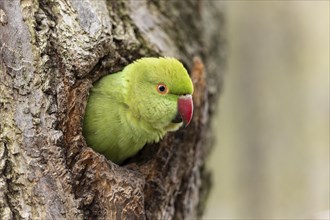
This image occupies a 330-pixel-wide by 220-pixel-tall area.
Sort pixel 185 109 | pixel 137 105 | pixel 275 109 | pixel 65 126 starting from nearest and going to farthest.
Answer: pixel 65 126, pixel 185 109, pixel 137 105, pixel 275 109

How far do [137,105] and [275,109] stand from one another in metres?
3.17

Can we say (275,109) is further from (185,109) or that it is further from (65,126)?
(65,126)

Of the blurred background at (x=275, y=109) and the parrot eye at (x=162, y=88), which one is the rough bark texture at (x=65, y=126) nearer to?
the parrot eye at (x=162, y=88)

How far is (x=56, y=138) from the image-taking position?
280cm

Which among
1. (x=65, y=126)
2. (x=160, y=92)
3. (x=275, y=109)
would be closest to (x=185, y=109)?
(x=160, y=92)

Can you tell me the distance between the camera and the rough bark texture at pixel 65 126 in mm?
2748

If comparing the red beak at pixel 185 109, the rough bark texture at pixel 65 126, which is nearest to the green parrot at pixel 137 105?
the red beak at pixel 185 109

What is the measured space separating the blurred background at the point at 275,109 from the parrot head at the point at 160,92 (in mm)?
2691

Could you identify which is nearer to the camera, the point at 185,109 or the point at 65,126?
the point at 65,126

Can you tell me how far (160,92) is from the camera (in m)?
3.24

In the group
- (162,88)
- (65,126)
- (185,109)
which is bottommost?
(65,126)

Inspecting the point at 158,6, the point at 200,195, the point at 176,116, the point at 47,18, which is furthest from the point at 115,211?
the point at 158,6

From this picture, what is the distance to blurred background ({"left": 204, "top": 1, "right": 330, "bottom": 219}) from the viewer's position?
19.2ft

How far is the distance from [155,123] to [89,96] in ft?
1.41
